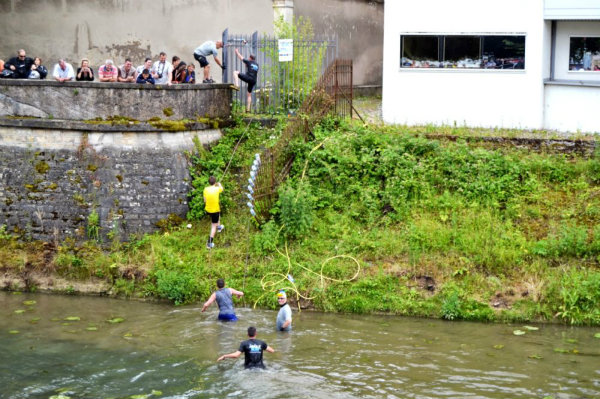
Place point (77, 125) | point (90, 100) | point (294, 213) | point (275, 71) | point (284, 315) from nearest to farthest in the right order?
point (284, 315) → point (294, 213) → point (77, 125) → point (90, 100) → point (275, 71)

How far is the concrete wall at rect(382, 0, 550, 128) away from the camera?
2239 centimetres

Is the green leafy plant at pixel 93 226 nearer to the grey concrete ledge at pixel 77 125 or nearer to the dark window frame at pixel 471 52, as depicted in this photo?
the grey concrete ledge at pixel 77 125

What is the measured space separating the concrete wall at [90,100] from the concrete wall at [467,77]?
18.3 ft

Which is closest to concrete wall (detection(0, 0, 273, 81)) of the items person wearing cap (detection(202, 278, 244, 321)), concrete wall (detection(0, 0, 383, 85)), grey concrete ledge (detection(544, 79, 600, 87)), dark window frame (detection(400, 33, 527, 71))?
concrete wall (detection(0, 0, 383, 85))

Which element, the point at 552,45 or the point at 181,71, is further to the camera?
the point at 552,45

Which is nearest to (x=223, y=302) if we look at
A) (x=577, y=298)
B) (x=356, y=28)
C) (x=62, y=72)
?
(x=577, y=298)

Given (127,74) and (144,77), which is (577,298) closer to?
(144,77)

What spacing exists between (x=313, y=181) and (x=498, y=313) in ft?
18.4

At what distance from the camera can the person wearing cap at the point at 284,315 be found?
669 inches

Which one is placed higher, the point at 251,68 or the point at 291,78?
Result: the point at 251,68

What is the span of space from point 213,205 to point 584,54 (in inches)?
394

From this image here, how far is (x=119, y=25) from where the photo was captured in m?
26.2

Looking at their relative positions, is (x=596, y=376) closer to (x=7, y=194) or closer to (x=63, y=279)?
(x=63, y=279)

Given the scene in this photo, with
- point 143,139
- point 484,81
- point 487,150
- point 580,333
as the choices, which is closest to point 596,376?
point 580,333
